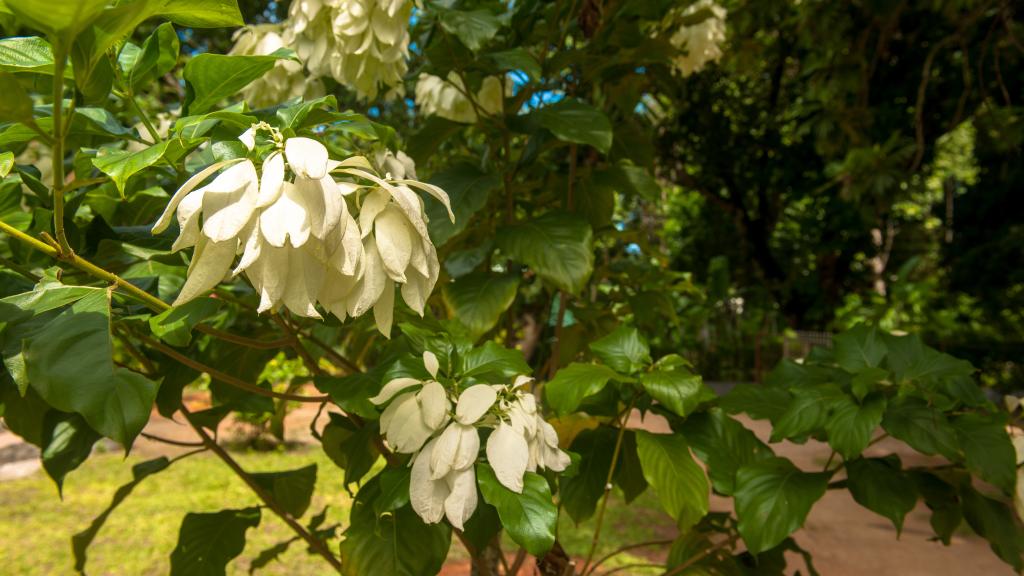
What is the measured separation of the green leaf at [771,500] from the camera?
0.83 m

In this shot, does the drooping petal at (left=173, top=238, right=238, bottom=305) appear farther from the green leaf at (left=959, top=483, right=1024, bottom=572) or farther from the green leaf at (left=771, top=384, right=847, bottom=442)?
the green leaf at (left=959, top=483, right=1024, bottom=572)

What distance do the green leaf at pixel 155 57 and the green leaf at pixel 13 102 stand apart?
0.18 metres

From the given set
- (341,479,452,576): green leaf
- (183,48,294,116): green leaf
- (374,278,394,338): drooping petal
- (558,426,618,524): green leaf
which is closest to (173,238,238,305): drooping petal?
(374,278,394,338): drooping petal

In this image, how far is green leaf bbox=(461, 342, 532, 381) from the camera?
27.7 inches

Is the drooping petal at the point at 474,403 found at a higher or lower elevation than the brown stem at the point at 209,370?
higher

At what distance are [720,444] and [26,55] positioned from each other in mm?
842

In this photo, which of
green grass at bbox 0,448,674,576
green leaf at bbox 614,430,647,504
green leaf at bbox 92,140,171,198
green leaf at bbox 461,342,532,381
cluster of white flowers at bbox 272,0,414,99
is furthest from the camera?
green grass at bbox 0,448,674,576

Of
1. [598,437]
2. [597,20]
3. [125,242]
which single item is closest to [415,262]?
[125,242]

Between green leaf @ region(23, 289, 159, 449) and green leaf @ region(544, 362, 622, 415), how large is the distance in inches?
16.5

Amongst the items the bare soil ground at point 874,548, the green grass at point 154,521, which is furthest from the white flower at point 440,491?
the green grass at point 154,521

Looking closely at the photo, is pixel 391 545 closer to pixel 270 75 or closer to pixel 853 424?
pixel 853 424

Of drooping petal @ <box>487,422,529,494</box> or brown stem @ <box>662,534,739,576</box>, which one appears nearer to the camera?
drooping petal @ <box>487,422,529,494</box>

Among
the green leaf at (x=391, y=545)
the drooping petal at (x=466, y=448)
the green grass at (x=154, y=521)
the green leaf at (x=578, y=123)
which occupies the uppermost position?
the green leaf at (x=578, y=123)

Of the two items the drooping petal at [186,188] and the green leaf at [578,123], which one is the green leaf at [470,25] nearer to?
the green leaf at [578,123]
